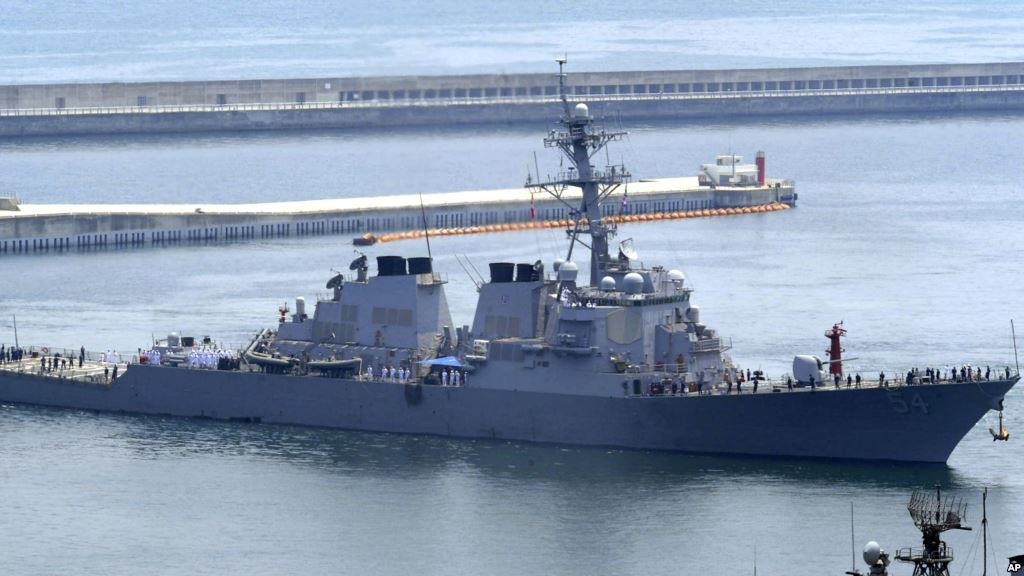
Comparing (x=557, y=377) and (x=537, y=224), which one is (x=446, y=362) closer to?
(x=557, y=377)

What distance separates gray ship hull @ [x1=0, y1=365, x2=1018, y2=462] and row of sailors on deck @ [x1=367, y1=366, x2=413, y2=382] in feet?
0.90

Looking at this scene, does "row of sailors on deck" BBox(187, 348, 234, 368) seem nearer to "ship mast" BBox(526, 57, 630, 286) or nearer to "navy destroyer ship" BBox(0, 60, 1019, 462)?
"navy destroyer ship" BBox(0, 60, 1019, 462)

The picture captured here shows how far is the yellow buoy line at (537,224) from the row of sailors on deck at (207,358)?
33.9m

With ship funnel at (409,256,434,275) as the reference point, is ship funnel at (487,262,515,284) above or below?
below

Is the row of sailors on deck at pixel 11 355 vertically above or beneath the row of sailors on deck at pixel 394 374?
above

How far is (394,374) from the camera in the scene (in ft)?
198

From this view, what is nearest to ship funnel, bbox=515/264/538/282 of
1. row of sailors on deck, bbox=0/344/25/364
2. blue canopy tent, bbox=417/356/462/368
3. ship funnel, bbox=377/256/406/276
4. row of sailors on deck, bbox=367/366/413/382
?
blue canopy tent, bbox=417/356/462/368

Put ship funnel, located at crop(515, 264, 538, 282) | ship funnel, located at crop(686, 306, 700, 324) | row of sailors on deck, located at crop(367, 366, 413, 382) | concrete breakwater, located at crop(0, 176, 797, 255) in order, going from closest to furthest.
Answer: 1. ship funnel, located at crop(686, 306, 700, 324)
2. ship funnel, located at crop(515, 264, 538, 282)
3. row of sailors on deck, located at crop(367, 366, 413, 382)
4. concrete breakwater, located at crop(0, 176, 797, 255)

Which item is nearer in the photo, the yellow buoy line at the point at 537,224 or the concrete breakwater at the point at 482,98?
the yellow buoy line at the point at 537,224

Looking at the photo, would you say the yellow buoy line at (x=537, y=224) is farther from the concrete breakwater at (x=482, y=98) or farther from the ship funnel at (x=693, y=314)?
the ship funnel at (x=693, y=314)

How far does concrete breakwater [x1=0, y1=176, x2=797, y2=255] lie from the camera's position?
3863 inches

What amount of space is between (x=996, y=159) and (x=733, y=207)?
25.4 meters

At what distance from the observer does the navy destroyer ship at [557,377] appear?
55.6m

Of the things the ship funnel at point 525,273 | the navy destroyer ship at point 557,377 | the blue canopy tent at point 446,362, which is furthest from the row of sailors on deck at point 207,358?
the ship funnel at point 525,273
